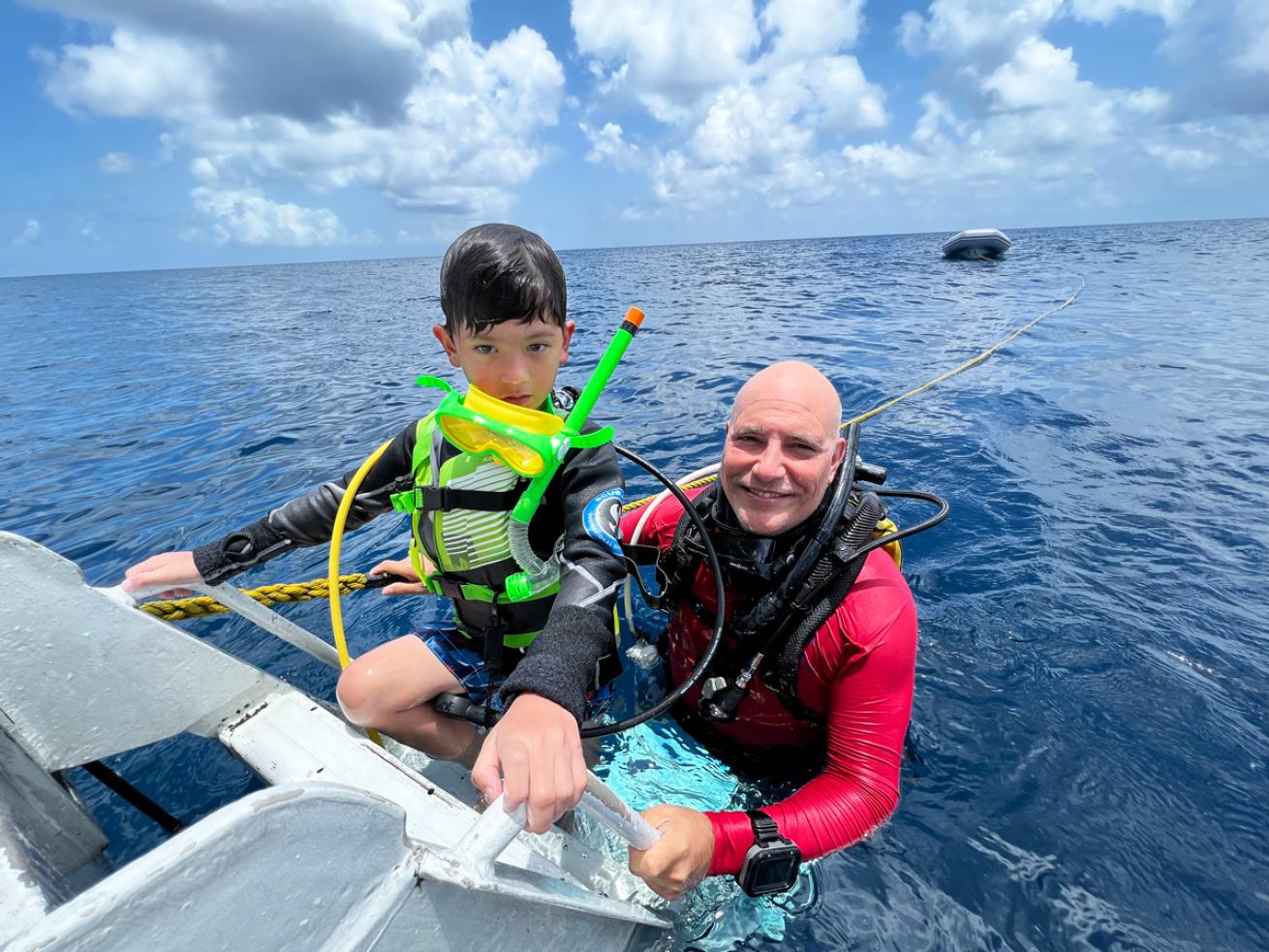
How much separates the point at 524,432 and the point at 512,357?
283 mm

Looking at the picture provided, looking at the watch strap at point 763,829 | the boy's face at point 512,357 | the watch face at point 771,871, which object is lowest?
the watch face at point 771,871

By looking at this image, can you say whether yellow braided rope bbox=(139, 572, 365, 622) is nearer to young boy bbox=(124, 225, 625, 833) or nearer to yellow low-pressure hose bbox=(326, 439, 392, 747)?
young boy bbox=(124, 225, 625, 833)

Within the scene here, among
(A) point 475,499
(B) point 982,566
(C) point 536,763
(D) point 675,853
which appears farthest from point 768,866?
(B) point 982,566

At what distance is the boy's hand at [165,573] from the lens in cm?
208

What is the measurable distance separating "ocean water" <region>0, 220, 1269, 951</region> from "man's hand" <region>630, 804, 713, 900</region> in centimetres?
58

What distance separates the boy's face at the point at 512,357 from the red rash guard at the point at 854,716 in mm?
1301

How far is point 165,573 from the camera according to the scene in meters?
2.12

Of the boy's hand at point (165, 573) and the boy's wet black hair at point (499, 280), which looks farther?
the boy's hand at point (165, 573)

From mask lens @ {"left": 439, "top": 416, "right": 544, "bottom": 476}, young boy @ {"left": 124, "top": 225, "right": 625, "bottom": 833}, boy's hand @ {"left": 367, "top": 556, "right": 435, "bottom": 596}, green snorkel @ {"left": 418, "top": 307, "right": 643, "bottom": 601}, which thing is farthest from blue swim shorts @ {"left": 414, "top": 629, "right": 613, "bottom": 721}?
mask lens @ {"left": 439, "top": 416, "right": 544, "bottom": 476}

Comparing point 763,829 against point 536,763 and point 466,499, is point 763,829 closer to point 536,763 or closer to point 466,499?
point 536,763

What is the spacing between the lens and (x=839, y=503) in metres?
2.33

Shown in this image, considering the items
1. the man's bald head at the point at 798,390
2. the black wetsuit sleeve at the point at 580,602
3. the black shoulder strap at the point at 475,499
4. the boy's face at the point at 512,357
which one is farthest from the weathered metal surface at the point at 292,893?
the man's bald head at the point at 798,390

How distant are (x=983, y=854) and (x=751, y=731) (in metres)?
0.99

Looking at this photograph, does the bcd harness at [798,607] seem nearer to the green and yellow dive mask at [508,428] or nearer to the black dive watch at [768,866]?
the black dive watch at [768,866]
